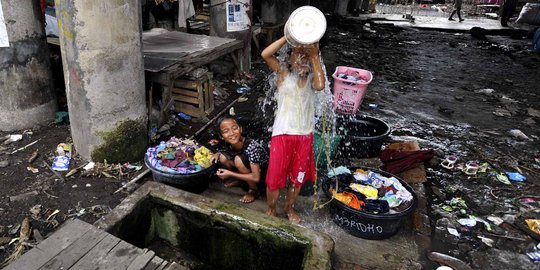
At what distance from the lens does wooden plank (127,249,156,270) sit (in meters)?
2.20

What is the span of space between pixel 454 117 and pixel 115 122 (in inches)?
232

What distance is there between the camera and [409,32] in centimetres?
1529

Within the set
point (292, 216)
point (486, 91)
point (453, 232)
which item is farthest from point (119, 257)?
Answer: point (486, 91)

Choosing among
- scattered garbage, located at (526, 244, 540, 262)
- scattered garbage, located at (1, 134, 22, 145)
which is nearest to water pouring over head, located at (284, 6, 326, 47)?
scattered garbage, located at (526, 244, 540, 262)

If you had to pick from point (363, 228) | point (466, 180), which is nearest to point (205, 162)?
point (363, 228)

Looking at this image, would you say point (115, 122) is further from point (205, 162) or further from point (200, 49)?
point (200, 49)

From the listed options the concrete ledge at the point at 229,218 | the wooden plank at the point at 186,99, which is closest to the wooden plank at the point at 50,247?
the concrete ledge at the point at 229,218

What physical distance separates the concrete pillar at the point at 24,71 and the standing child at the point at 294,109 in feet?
12.4

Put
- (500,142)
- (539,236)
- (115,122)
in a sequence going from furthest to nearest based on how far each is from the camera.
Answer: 1. (500,142)
2. (115,122)
3. (539,236)

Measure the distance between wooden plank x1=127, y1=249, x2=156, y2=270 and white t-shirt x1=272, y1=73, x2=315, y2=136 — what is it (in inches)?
56.9

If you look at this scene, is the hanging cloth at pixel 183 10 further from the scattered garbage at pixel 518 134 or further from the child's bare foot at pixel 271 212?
the scattered garbage at pixel 518 134

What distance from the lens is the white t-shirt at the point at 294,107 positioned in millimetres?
3064

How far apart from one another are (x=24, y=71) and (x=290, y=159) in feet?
13.4

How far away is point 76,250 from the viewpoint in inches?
89.3
